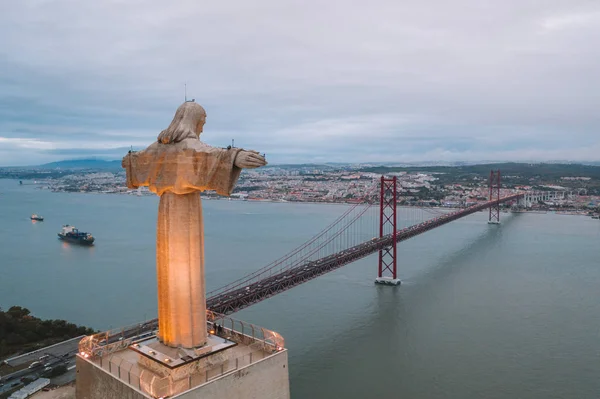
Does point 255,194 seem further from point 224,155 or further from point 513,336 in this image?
point 224,155

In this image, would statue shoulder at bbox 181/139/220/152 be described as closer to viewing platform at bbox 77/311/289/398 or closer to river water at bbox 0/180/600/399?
viewing platform at bbox 77/311/289/398

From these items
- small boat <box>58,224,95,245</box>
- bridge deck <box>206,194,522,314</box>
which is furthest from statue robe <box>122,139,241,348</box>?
small boat <box>58,224,95,245</box>

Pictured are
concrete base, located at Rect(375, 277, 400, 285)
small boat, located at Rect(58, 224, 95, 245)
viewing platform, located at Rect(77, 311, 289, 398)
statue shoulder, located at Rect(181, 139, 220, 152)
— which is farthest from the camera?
small boat, located at Rect(58, 224, 95, 245)

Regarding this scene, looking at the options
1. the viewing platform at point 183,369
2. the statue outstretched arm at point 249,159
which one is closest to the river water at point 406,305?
the viewing platform at point 183,369

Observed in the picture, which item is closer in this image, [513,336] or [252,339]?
[252,339]

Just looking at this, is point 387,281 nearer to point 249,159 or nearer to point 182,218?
point 182,218

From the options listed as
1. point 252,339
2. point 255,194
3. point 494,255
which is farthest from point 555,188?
point 252,339
